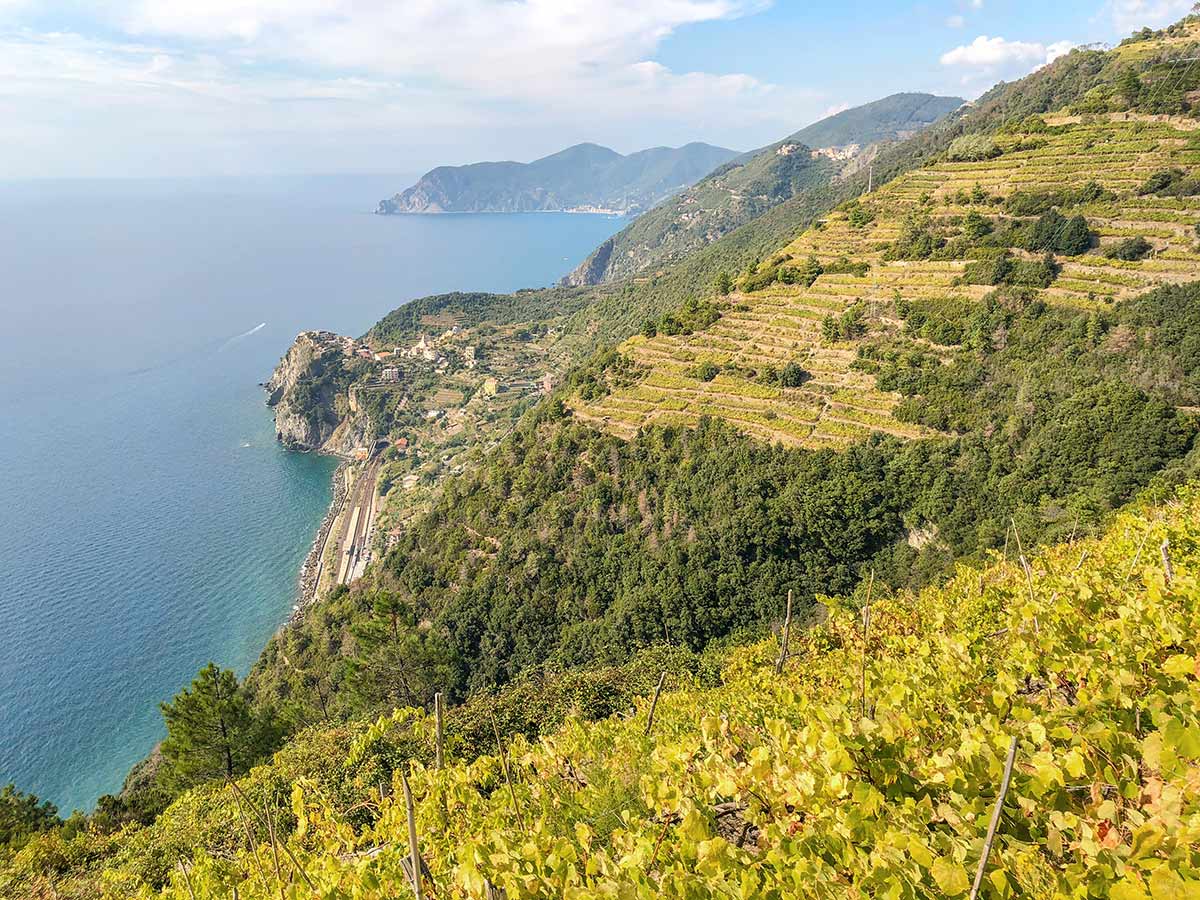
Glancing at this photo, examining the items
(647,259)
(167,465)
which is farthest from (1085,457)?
(647,259)

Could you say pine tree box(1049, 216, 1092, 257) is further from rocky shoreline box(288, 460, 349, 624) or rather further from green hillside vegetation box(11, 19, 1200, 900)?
rocky shoreline box(288, 460, 349, 624)

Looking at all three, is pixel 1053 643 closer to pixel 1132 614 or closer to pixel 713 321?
pixel 1132 614

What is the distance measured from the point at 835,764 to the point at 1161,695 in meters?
1.76

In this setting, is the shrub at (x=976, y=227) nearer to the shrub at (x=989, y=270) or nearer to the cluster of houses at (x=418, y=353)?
the shrub at (x=989, y=270)

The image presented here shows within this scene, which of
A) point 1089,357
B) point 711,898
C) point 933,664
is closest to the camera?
point 711,898

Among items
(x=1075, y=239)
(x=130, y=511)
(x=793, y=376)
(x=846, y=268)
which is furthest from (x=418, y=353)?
(x=1075, y=239)

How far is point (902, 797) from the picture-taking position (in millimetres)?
2871

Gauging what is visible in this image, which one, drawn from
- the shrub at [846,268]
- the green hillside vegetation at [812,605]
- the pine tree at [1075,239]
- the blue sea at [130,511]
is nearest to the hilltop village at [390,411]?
the blue sea at [130,511]

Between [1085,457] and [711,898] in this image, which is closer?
[711,898]

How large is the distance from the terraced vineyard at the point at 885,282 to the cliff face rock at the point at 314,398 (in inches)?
1984

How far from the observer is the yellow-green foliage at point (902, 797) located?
2213 mm

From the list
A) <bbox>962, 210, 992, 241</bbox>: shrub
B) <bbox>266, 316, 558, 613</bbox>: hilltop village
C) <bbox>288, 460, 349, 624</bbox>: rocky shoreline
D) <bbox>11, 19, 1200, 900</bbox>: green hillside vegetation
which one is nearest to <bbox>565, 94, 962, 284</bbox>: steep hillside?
<bbox>266, 316, 558, 613</bbox>: hilltop village

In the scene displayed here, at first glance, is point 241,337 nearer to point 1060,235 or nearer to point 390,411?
point 390,411

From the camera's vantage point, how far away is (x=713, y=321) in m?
42.9
